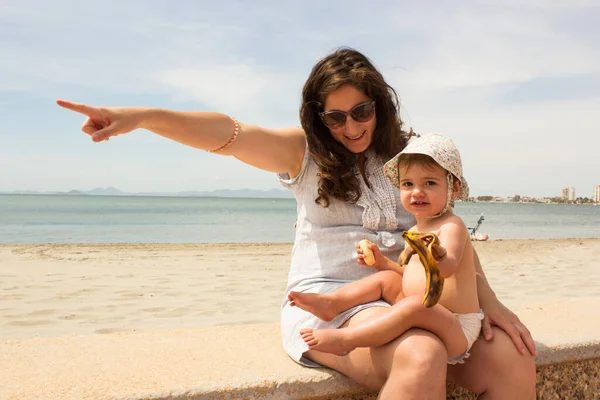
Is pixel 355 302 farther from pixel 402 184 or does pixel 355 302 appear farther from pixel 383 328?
pixel 402 184

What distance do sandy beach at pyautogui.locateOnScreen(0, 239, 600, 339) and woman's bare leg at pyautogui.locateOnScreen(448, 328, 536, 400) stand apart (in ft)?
9.18

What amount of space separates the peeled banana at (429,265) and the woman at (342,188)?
294 mm

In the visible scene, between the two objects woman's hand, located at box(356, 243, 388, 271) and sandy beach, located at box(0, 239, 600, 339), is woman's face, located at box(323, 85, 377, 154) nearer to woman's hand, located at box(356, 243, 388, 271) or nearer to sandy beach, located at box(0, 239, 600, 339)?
woman's hand, located at box(356, 243, 388, 271)

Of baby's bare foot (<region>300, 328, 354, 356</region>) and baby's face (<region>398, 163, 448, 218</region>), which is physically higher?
baby's face (<region>398, 163, 448, 218</region>)

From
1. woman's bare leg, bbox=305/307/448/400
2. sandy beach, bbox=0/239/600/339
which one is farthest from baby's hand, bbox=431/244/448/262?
sandy beach, bbox=0/239/600/339

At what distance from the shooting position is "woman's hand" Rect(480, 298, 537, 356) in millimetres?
2227

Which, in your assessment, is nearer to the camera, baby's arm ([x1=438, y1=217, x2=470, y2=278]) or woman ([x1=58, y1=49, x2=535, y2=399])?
baby's arm ([x1=438, y1=217, x2=470, y2=278])

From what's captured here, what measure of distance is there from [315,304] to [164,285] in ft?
18.0

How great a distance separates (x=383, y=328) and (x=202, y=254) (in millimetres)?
9998

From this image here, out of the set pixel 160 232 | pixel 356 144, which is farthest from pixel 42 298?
pixel 160 232

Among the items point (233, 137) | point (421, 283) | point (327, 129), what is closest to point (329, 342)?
point (421, 283)

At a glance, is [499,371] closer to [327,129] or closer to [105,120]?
[327,129]

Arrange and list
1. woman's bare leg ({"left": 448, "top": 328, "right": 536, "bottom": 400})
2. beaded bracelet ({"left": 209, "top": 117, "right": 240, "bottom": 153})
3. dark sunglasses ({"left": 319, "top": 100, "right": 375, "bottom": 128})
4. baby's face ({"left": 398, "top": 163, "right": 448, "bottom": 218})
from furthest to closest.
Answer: dark sunglasses ({"left": 319, "top": 100, "right": 375, "bottom": 128}) → beaded bracelet ({"left": 209, "top": 117, "right": 240, "bottom": 153}) → baby's face ({"left": 398, "top": 163, "right": 448, "bottom": 218}) → woman's bare leg ({"left": 448, "top": 328, "right": 536, "bottom": 400})

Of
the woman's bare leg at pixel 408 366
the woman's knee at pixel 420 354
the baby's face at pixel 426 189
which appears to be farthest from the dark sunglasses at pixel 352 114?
the woman's knee at pixel 420 354
